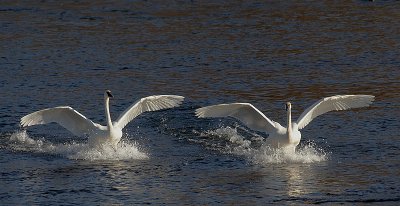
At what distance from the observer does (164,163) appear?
16719 millimetres

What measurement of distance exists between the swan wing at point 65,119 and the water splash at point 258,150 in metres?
2.10

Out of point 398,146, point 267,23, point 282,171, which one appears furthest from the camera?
point 267,23

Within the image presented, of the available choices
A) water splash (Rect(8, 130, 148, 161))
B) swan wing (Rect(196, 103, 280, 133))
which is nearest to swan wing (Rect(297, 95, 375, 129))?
swan wing (Rect(196, 103, 280, 133))

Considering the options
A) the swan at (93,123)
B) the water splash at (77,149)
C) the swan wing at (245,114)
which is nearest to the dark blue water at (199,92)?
the water splash at (77,149)

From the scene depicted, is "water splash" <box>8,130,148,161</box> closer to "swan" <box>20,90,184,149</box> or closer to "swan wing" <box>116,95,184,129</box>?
"swan" <box>20,90,184,149</box>

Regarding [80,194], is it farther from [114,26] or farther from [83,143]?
[114,26]

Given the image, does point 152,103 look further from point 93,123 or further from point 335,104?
point 335,104

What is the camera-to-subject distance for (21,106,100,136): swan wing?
17.5 meters

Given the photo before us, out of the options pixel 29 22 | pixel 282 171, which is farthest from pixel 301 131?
pixel 29 22

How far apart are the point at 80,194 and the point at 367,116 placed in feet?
22.7

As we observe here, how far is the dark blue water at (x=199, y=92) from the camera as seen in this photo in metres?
15.2

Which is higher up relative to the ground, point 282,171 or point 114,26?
point 114,26

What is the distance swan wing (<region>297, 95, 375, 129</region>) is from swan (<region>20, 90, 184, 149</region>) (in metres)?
2.16

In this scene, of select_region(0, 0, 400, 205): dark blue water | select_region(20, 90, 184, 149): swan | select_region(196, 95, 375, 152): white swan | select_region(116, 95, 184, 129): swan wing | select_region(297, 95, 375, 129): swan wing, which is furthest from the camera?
select_region(116, 95, 184, 129): swan wing
